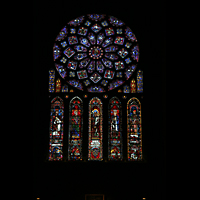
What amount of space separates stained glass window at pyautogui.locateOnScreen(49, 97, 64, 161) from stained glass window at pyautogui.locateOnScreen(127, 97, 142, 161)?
2482 mm

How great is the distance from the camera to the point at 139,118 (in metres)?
11.8

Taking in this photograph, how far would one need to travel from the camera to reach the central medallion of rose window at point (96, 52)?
12.6 metres

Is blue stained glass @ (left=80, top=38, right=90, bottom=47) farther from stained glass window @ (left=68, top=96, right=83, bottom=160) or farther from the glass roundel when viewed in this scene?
stained glass window @ (left=68, top=96, right=83, bottom=160)

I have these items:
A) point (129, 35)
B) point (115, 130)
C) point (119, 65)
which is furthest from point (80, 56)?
point (115, 130)

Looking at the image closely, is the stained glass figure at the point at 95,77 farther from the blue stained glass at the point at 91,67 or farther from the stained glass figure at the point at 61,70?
the stained glass figure at the point at 61,70

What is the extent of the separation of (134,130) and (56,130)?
287 cm

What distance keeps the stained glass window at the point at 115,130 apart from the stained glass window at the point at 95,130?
329mm

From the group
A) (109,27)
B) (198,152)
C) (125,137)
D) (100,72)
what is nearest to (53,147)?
(125,137)

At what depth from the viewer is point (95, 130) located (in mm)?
11672

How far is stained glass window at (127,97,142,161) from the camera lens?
452 inches

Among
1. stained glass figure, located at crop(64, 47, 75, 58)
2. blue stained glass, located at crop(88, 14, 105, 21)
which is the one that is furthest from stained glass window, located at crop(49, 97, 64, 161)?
blue stained glass, located at crop(88, 14, 105, 21)

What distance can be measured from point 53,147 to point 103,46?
4468 mm

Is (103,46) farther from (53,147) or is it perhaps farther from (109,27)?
(53,147)

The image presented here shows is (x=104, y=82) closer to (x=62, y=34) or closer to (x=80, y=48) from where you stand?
(x=80, y=48)
